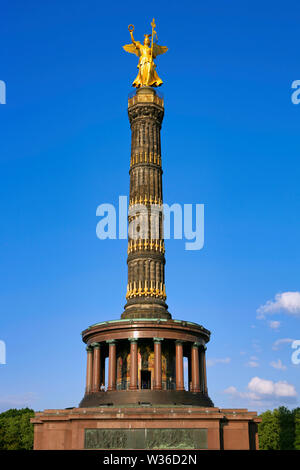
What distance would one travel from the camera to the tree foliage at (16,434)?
2323 inches

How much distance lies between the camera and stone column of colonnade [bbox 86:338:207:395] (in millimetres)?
32781

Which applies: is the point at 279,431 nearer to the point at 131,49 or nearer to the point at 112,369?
the point at 112,369

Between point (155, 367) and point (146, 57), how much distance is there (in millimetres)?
26128

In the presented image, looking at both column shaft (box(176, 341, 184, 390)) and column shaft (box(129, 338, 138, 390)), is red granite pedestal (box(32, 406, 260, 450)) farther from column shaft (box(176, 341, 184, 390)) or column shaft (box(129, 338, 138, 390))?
column shaft (box(176, 341, 184, 390))

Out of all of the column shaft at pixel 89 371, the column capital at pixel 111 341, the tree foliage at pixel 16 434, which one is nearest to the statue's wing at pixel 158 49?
the column capital at pixel 111 341

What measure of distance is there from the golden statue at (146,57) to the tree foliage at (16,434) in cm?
4149

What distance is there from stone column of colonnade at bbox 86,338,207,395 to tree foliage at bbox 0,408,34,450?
2904 centimetres

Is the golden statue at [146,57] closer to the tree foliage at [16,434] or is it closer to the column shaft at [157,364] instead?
the column shaft at [157,364]

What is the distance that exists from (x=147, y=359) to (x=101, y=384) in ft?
16.5

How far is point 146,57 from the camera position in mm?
44625

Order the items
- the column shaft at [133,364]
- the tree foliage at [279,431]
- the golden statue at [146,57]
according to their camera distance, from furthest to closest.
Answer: the tree foliage at [279,431], the golden statue at [146,57], the column shaft at [133,364]

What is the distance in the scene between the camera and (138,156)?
137 feet

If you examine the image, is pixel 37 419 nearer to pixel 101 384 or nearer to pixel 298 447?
pixel 101 384

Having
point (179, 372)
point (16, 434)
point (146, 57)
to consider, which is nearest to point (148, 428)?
point (179, 372)
